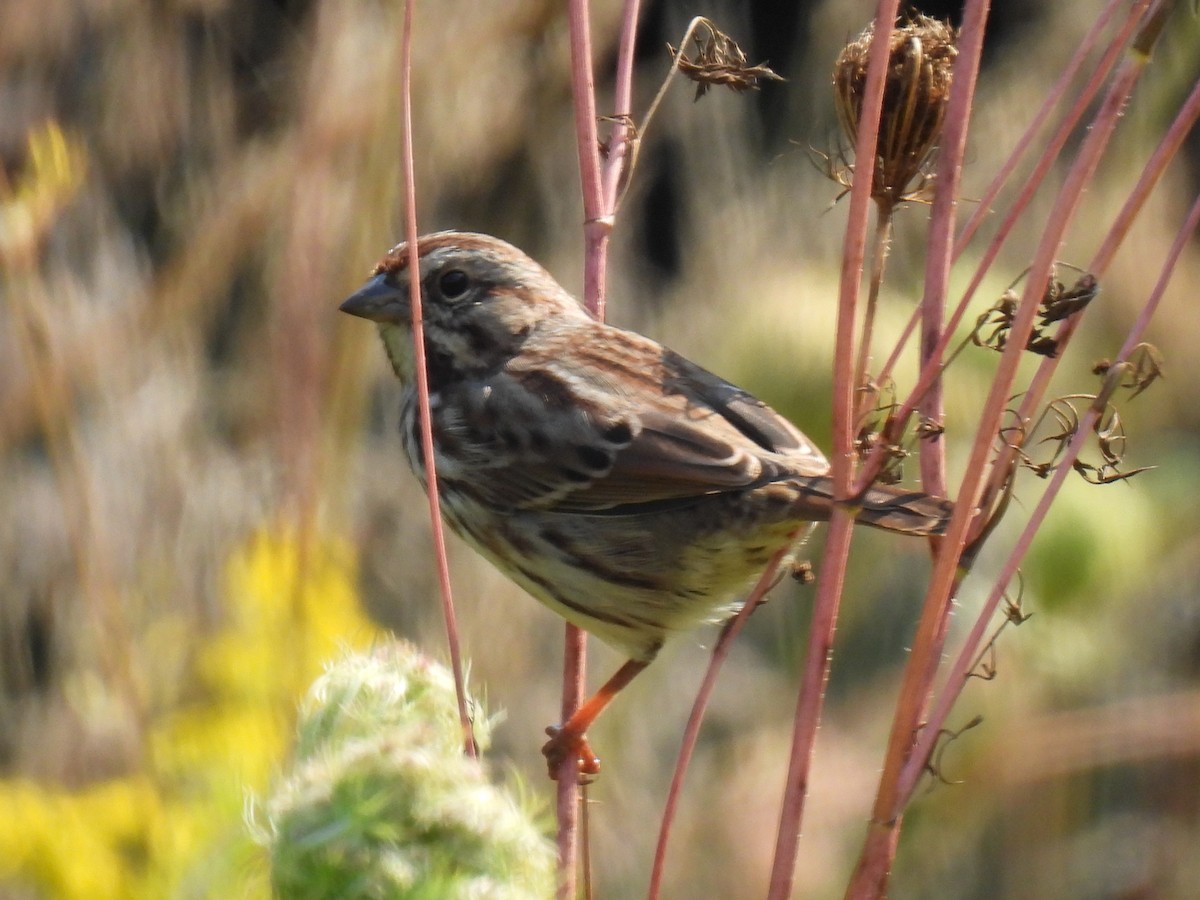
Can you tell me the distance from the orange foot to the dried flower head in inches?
37.9

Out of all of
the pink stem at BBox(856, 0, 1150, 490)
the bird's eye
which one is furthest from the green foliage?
the bird's eye

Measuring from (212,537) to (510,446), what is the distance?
78.1 inches

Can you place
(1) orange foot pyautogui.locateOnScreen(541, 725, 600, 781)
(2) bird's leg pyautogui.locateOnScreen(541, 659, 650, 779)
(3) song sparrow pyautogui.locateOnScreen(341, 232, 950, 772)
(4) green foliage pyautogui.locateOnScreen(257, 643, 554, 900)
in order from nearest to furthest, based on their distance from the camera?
(4) green foliage pyautogui.locateOnScreen(257, 643, 554, 900) < (1) orange foot pyautogui.locateOnScreen(541, 725, 600, 781) < (2) bird's leg pyautogui.locateOnScreen(541, 659, 650, 779) < (3) song sparrow pyautogui.locateOnScreen(341, 232, 950, 772)

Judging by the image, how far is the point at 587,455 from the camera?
323 cm

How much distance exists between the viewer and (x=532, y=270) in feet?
11.4

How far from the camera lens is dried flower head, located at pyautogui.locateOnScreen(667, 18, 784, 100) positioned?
2.06 m

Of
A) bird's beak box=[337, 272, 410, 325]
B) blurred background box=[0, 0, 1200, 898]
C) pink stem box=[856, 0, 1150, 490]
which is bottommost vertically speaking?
blurred background box=[0, 0, 1200, 898]

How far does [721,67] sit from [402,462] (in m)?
4.41

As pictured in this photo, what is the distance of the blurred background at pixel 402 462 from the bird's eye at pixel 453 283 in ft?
0.78

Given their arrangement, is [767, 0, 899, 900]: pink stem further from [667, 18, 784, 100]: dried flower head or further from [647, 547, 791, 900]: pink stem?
[667, 18, 784, 100]: dried flower head

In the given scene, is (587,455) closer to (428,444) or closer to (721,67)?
(721,67)

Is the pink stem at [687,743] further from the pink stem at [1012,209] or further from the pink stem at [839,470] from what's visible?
the pink stem at [1012,209]

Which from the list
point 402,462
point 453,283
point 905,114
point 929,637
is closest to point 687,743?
point 929,637

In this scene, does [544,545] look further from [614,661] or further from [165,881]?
[614,661]
